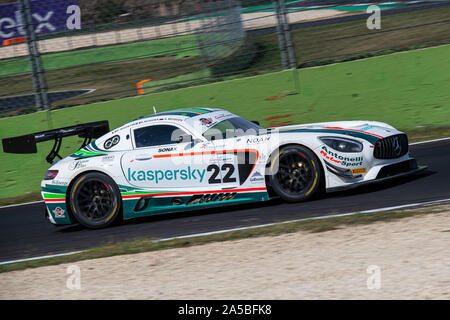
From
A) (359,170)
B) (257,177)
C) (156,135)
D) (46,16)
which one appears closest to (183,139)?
(156,135)

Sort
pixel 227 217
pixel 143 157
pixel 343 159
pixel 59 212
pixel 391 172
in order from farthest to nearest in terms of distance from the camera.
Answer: pixel 59 212
pixel 143 157
pixel 227 217
pixel 391 172
pixel 343 159

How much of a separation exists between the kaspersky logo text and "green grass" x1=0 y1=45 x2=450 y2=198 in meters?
3.41

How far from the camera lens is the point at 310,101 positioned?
37.2 feet

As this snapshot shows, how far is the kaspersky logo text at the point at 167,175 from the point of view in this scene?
8.08 m

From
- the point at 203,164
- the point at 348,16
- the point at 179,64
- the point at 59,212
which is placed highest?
the point at 348,16

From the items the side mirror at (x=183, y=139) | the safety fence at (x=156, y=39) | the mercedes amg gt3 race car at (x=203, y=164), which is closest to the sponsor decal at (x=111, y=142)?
the mercedes amg gt3 race car at (x=203, y=164)

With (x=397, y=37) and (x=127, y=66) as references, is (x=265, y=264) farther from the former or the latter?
(x=397, y=37)

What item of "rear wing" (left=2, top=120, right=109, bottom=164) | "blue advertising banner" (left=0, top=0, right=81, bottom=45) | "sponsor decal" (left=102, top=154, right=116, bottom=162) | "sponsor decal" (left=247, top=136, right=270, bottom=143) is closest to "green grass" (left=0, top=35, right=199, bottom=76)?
"blue advertising banner" (left=0, top=0, right=81, bottom=45)

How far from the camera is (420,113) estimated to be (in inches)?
430

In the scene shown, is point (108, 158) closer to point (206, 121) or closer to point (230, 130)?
point (206, 121)

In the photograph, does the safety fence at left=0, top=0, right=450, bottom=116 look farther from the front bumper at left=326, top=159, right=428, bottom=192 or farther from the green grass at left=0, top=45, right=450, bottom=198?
the front bumper at left=326, top=159, right=428, bottom=192

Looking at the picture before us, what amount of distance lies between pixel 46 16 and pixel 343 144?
6771 millimetres

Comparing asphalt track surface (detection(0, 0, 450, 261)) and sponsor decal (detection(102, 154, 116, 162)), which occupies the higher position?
sponsor decal (detection(102, 154, 116, 162))

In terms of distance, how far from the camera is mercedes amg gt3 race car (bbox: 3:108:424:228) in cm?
759
